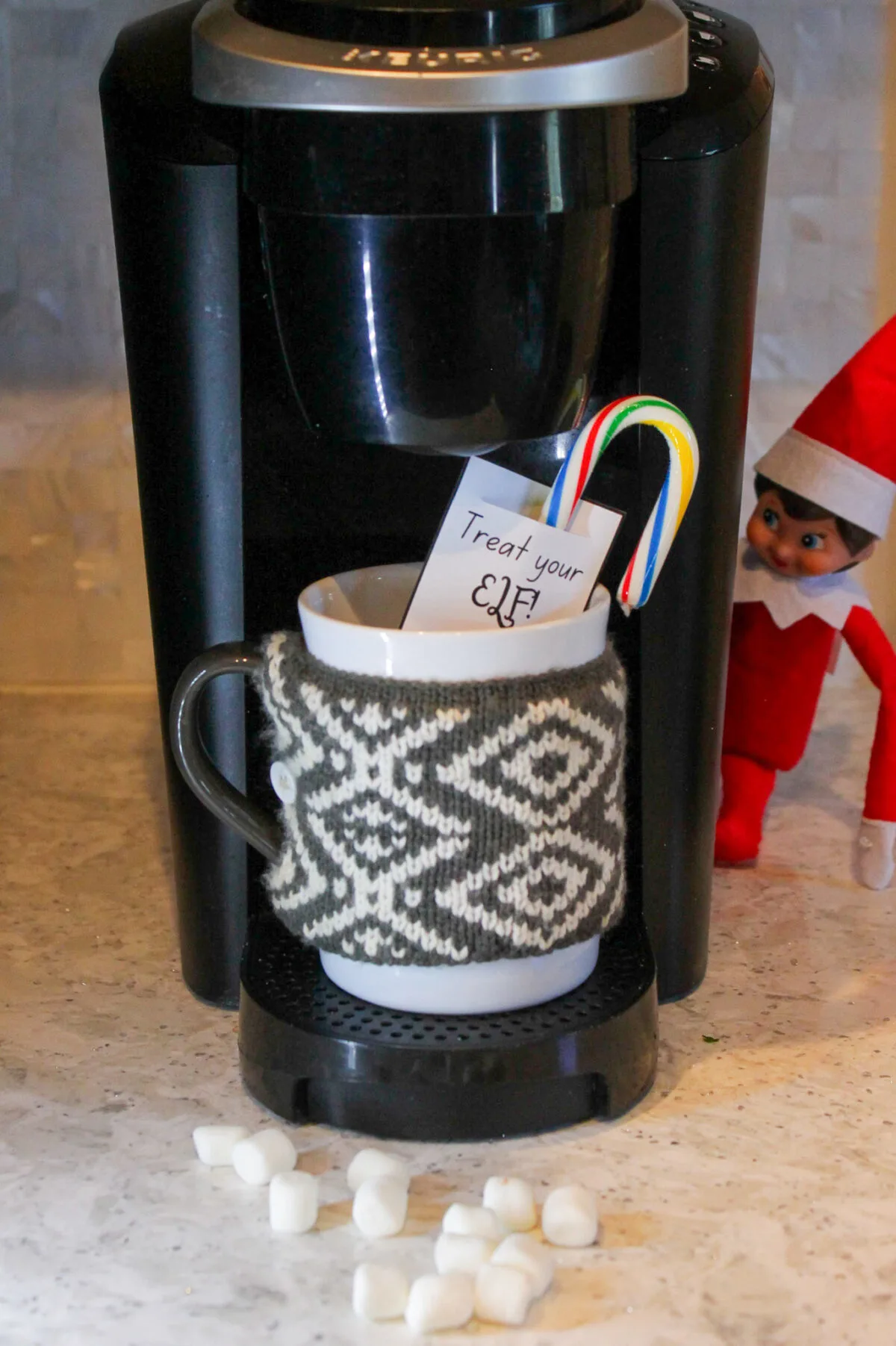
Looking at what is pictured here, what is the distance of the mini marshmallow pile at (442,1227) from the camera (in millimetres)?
498

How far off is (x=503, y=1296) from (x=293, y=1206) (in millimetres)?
86

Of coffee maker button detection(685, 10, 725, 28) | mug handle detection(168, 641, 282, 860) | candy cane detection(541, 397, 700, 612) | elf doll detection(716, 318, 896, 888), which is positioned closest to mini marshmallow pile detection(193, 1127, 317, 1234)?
mug handle detection(168, 641, 282, 860)

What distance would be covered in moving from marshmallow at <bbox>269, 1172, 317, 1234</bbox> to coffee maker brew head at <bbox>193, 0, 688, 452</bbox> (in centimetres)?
27

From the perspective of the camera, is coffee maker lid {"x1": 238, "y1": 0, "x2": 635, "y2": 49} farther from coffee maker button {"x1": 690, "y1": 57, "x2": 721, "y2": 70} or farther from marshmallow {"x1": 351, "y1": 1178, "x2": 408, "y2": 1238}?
marshmallow {"x1": 351, "y1": 1178, "x2": 408, "y2": 1238}

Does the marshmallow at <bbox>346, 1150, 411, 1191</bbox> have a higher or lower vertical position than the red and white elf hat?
lower

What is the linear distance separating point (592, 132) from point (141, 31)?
8.5 inches

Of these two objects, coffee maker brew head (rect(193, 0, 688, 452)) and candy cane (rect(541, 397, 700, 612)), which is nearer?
coffee maker brew head (rect(193, 0, 688, 452))

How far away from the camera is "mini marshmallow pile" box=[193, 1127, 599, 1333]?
0.50 metres

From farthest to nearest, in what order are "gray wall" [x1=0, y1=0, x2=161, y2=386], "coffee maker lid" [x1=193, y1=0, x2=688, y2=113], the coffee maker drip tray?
1. "gray wall" [x1=0, y1=0, x2=161, y2=386]
2. the coffee maker drip tray
3. "coffee maker lid" [x1=193, y1=0, x2=688, y2=113]

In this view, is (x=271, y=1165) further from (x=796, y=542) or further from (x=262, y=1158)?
(x=796, y=542)

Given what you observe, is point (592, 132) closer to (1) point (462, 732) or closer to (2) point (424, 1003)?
(1) point (462, 732)

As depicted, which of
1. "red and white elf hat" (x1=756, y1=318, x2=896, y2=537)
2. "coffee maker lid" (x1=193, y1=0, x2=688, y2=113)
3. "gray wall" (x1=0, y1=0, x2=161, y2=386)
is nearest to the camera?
"coffee maker lid" (x1=193, y1=0, x2=688, y2=113)

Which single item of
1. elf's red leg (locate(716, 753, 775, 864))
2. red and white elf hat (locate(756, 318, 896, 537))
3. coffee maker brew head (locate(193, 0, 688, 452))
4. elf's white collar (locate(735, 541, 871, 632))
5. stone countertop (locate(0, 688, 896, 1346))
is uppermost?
coffee maker brew head (locate(193, 0, 688, 452))

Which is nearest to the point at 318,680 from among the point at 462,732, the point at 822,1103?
the point at 462,732
